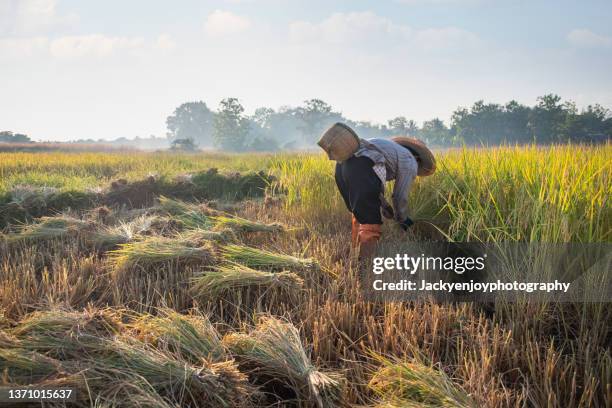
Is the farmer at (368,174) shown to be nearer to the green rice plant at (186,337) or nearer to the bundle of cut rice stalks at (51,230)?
the green rice plant at (186,337)

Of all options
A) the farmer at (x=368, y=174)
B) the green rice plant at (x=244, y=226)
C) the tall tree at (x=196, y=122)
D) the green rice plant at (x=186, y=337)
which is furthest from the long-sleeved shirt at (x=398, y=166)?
the tall tree at (x=196, y=122)

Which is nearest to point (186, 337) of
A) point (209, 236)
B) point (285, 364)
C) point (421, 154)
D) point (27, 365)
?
point (285, 364)

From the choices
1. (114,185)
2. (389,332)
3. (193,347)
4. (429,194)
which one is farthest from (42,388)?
(114,185)

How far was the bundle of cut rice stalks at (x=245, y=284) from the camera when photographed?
6.54 ft

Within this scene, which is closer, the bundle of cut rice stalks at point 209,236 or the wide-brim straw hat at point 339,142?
the wide-brim straw hat at point 339,142

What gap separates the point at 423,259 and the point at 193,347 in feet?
4.87

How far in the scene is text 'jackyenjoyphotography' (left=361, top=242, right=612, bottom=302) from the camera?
169 cm

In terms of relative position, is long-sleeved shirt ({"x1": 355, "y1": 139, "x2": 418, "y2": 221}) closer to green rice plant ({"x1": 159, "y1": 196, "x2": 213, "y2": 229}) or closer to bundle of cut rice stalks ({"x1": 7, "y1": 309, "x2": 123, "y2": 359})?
green rice plant ({"x1": 159, "y1": 196, "x2": 213, "y2": 229})

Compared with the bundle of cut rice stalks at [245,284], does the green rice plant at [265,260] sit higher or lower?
higher

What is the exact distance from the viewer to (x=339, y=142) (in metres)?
2.44

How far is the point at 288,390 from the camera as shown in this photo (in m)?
1.37

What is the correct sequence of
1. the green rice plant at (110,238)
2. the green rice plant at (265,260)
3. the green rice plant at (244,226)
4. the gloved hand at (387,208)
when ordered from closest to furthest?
the green rice plant at (265,260)
the gloved hand at (387,208)
the green rice plant at (110,238)
the green rice plant at (244,226)

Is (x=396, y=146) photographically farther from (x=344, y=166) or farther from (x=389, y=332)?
(x=389, y=332)

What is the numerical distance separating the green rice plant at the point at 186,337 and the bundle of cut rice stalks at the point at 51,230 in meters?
2.03
